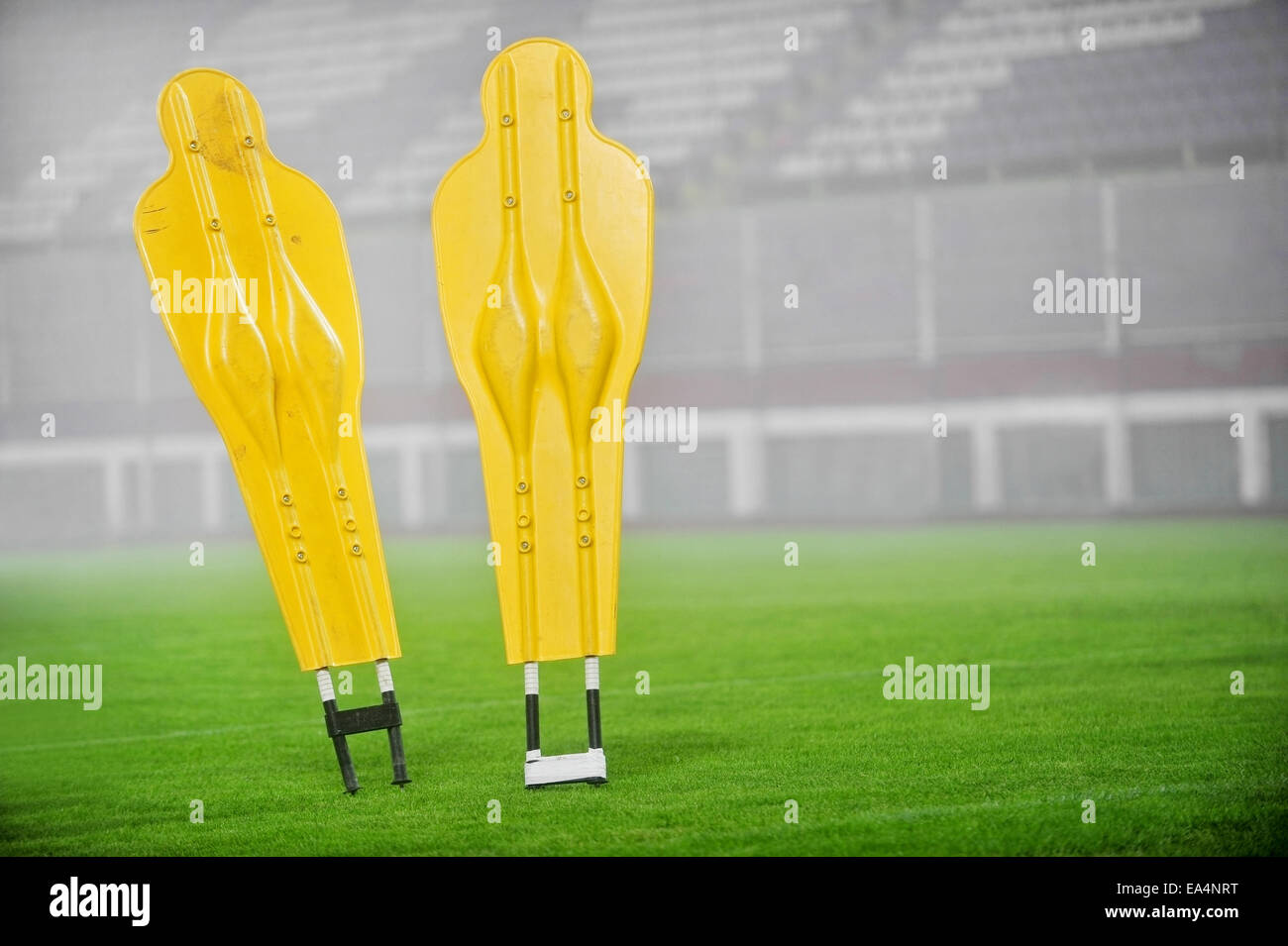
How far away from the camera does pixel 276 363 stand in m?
3.66

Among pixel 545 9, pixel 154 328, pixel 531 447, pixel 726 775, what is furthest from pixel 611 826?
pixel 154 328

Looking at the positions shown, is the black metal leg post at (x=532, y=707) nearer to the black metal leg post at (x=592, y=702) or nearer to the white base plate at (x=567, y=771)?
the white base plate at (x=567, y=771)

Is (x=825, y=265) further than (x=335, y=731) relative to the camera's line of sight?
Yes

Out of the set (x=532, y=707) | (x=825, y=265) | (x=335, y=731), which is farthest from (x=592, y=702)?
(x=825, y=265)

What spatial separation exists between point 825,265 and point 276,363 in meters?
11.1

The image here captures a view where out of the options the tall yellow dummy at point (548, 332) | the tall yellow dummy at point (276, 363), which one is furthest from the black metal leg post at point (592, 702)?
the tall yellow dummy at point (276, 363)

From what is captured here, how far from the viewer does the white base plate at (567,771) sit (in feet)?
11.9

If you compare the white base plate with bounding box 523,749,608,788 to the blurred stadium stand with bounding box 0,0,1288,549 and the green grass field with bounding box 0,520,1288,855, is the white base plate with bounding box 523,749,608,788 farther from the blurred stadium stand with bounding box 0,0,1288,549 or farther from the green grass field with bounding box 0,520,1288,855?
the blurred stadium stand with bounding box 0,0,1288,549

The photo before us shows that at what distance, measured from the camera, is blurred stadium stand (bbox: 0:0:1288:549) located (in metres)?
8.81

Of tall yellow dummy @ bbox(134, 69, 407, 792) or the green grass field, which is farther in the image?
tall yellow dummy @ bbox(134, 69, 407, 792)

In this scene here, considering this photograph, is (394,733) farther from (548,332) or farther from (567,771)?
(548,332)

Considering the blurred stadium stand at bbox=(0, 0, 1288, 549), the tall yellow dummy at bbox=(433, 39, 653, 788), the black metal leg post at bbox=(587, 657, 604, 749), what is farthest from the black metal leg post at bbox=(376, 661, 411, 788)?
the blurred stadium stand at bbox=(0, 0, 1288, 549)

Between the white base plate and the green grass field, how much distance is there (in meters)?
0.04
